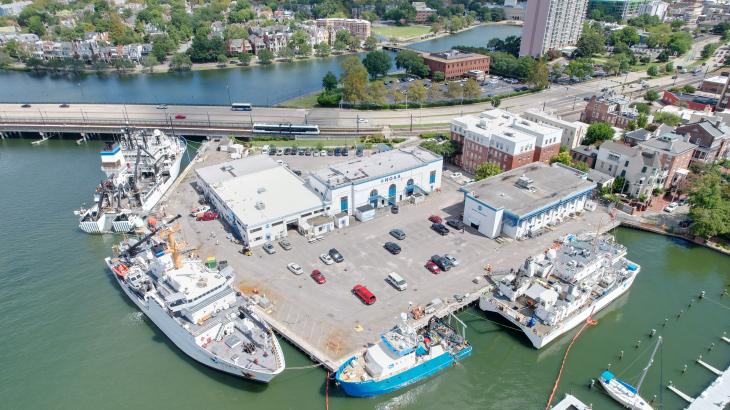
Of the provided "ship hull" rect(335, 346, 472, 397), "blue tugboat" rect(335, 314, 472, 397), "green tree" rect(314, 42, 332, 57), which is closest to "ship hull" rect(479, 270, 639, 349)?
"blue tugboat" rect(335, 314, 472, 397)

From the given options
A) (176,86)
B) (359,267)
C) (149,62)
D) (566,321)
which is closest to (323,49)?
(176,86)

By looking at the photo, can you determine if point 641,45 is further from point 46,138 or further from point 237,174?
point 46,138

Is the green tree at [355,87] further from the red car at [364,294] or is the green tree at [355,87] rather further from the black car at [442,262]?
the red car at [364,294]

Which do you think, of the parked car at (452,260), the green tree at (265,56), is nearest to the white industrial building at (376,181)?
the parked car at (452,260)

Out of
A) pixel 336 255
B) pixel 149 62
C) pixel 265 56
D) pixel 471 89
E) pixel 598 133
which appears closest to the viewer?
pixel 336 255

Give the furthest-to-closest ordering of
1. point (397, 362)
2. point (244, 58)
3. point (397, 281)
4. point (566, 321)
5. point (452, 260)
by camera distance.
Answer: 1. point (244, 58)
2. point (452, 260)
3. point (397, 281)
4. point (566, 321)
5. point (397, 362)

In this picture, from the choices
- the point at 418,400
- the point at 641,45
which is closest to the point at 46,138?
the point at 418,400

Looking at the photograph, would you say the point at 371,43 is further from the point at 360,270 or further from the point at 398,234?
the point at 360,270
